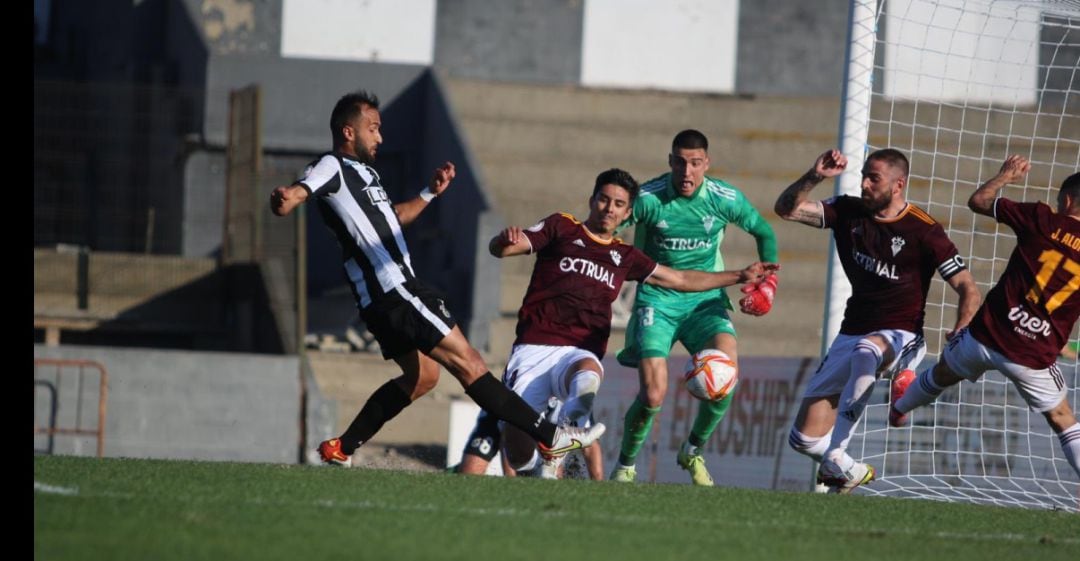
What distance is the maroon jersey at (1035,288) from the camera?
8570 millimetres

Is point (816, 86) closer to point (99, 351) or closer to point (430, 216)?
point (430, 216)

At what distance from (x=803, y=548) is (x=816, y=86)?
17121 millimetres

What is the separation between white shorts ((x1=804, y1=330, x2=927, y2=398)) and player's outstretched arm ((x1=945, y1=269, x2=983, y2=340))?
33 centimetres

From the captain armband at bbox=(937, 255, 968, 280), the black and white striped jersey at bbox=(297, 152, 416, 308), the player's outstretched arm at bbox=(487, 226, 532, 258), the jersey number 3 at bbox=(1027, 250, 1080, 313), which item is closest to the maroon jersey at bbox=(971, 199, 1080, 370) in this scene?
the jersey number 3 at bbox=(1027, 250, 1080, 313)

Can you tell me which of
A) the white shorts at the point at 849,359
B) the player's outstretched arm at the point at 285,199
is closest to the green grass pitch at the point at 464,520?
the white shorts at the point at 849,359

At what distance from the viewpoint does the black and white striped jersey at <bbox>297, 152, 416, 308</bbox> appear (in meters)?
7.87

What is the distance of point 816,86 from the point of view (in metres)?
→ 22.5

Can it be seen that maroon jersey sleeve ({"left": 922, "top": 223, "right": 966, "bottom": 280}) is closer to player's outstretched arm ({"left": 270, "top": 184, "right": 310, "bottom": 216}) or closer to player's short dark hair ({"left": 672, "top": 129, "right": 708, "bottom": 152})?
player's short dark hair ({"left": 672, "top": 129, "right": 708, "bottom": 152})

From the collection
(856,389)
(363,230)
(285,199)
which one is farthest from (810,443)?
(285,199)

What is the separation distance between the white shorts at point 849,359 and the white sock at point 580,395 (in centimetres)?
153

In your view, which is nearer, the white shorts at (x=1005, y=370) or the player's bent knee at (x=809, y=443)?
the white shorts at (x=1005, y=370)

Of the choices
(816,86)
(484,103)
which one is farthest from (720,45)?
(484,103)

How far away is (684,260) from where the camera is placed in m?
9.37

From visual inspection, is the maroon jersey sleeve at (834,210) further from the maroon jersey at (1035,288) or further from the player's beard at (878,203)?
the maroon jersey at (1035,288)
